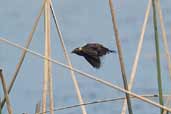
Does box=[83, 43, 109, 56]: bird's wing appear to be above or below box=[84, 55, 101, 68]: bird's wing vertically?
above

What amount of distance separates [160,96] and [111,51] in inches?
14.5

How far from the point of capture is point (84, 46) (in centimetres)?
228

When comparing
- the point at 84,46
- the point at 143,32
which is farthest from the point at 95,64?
the point at 143,32

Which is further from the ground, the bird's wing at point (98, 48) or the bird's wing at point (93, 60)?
the bird's wing at point (98, 48)

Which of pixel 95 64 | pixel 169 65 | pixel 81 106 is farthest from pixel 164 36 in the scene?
pixel 81 106

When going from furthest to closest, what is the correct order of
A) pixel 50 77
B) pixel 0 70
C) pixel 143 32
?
pixel 50 77
pixel 143 32
pixel 0 70

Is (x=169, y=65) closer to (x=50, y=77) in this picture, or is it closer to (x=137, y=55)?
(x=137, y=55)

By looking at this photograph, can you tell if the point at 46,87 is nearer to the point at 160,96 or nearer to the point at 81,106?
the point at 81,106

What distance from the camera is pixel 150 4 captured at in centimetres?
217

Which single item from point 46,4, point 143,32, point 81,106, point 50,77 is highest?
point 46,4

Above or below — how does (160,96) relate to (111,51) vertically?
below

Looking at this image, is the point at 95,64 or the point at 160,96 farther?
the point at 95,64

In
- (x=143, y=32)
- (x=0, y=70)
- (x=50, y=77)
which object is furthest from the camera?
(x=50, y=77)

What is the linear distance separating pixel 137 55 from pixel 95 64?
0.73ft
